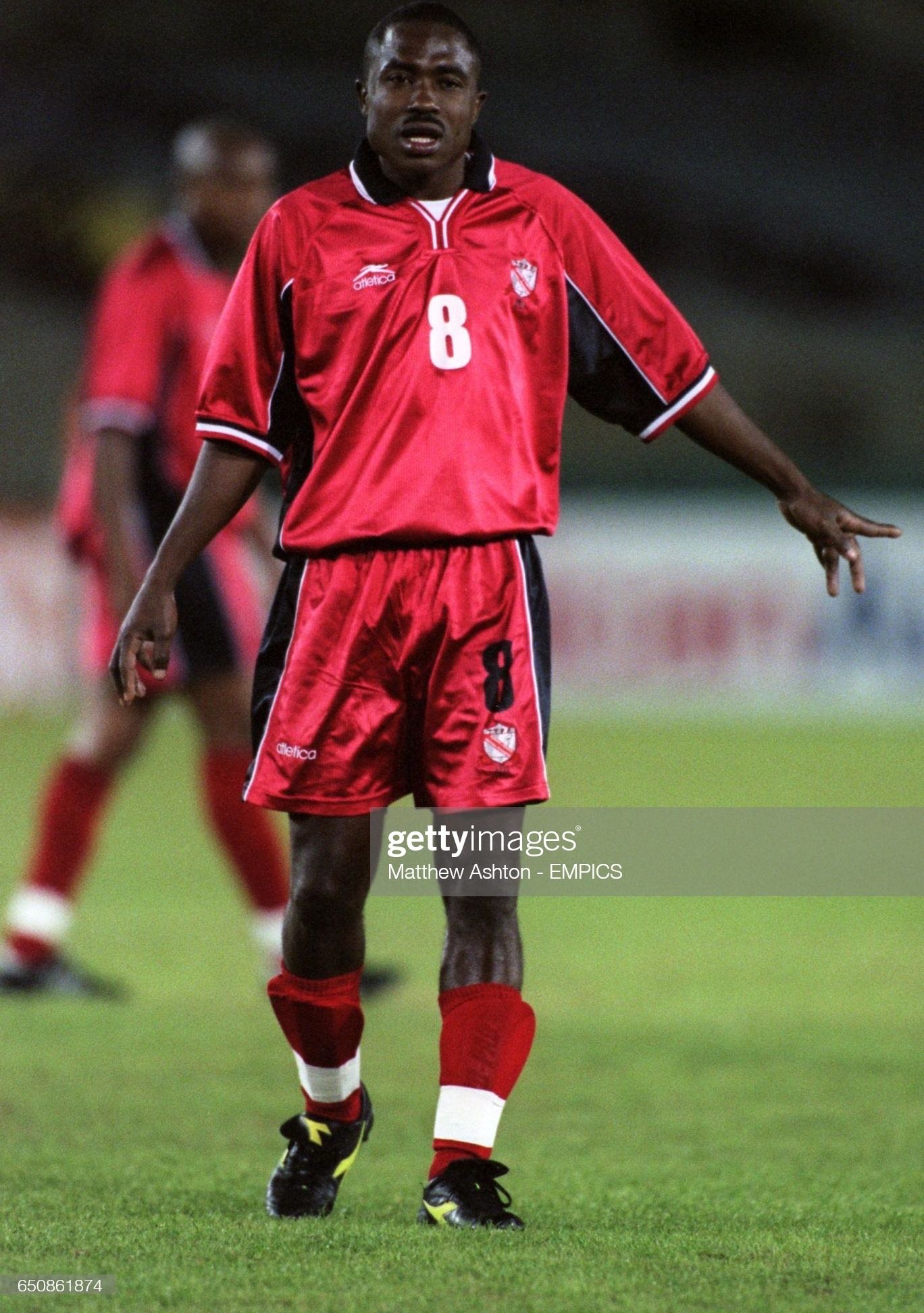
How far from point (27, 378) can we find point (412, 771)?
1638 cm

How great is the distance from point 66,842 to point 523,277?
9.54 feet

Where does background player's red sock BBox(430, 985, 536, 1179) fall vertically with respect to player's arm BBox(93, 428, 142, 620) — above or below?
below

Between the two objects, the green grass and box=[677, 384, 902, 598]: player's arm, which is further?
box=[677, 384, 902, 598]: player's arm

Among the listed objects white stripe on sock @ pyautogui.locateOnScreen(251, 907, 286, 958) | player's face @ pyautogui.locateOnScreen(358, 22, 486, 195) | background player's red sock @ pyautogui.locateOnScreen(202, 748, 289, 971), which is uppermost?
player's face @ pyautogui.locateOnScreen(358, 22, 486, 195)

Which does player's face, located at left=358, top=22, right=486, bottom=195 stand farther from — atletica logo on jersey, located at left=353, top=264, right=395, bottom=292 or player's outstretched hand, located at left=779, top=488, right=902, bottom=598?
player's outstretched hand, located at left=779, top=488, right=902, bottom=598

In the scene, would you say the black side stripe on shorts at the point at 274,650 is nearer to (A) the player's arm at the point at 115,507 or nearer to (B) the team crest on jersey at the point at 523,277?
(B) the team crest on jersey at the point at 523,277

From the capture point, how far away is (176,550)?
9.43 feet

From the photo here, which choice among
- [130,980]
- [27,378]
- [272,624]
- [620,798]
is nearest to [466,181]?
[272,624]

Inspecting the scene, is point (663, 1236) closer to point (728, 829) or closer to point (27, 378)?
point (728, 829)

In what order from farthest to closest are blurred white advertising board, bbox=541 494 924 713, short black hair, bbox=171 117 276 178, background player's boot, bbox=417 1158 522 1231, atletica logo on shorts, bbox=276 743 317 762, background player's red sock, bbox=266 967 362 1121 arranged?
blurred white advertising board, bbox=541 494 924 713 < short black hair, bbox=171 117 276 178 < background player's red sock, bbox=266 967 362 1121 < atletica logo on shorts, bbox=276 743 317 762 < background player's boot, bbox=417 1158 522 1231

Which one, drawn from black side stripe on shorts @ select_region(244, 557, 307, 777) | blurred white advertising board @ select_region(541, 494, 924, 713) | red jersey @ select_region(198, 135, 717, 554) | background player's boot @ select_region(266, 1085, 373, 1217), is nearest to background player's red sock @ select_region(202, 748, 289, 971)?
background player's boot @ select_region(266, 1085, 373, 1217)

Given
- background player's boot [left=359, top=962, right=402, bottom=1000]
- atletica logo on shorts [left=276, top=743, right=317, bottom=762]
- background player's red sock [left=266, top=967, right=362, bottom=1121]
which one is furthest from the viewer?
background player's boot [left=359, top=962, right=402, bottom=1000]

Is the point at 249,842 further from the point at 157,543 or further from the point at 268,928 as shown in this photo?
the point at 157,543

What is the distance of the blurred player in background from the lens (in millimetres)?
5082
